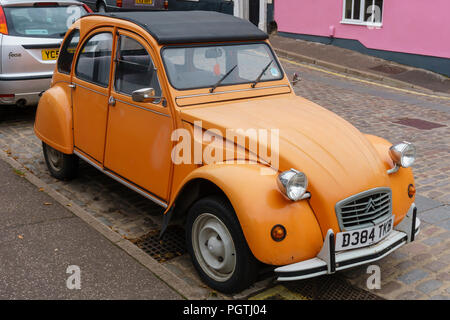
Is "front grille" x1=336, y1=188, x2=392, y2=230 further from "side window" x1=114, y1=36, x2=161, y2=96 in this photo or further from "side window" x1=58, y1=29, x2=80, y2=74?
"side window" x1=58, y1=29, x2=80, y2=74

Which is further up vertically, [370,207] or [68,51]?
[68,51]

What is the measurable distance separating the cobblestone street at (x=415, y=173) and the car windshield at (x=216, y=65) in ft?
5.21

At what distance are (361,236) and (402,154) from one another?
0.92 metres

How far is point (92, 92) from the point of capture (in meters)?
5.77

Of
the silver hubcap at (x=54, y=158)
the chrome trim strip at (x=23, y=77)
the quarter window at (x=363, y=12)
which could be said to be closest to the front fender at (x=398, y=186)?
the silver hubcap at (x=54, y=158)

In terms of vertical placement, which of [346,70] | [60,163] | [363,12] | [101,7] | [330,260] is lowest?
[330,260]

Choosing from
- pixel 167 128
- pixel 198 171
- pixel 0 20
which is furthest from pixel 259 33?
pixel 0 20

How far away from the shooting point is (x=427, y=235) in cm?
521

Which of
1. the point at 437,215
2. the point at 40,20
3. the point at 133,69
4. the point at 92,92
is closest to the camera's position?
the point at 133,69

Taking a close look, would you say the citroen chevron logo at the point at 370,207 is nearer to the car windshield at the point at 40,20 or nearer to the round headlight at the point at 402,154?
the round headlight at the point at 402,154

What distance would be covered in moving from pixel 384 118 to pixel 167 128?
591 centimetres

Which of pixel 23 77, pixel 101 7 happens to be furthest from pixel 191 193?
pixel 101 7

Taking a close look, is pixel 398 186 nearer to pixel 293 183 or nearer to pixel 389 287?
pixel 389 287

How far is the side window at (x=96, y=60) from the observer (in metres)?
5.62
